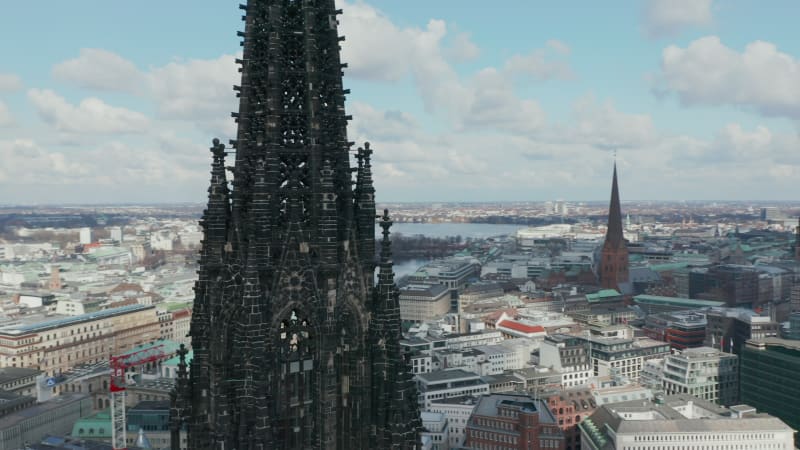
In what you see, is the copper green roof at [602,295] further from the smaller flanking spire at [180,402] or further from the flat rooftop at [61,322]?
the smaller flanking spire at [180,402]

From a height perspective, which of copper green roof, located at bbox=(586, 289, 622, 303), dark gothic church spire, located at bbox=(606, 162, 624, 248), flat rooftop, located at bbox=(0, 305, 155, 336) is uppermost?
dark gothic church spire, located at bbox=(606, 162, 624, 248)

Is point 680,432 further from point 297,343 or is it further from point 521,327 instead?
point 297,343

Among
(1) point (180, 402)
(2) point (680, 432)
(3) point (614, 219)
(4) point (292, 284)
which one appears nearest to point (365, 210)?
(4) point (292, 284)

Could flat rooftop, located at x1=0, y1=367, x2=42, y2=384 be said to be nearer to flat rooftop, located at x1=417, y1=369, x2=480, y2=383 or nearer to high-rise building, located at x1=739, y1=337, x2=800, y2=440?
flat rooftop, located at x1=417, y1=369, x2=480, y2=383

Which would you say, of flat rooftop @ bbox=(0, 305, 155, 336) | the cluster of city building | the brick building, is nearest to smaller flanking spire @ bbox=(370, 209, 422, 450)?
the cluster of city building

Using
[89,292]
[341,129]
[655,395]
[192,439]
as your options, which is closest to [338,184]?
[341,129]

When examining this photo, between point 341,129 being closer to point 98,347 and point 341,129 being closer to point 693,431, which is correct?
point 693,431

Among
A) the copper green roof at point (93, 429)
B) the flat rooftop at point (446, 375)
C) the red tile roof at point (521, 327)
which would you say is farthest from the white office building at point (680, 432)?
the copper green roof at point (93, 429)

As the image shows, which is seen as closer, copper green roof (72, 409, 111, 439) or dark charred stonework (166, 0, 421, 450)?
dark charred stonework (166, 0, 421, 450)
